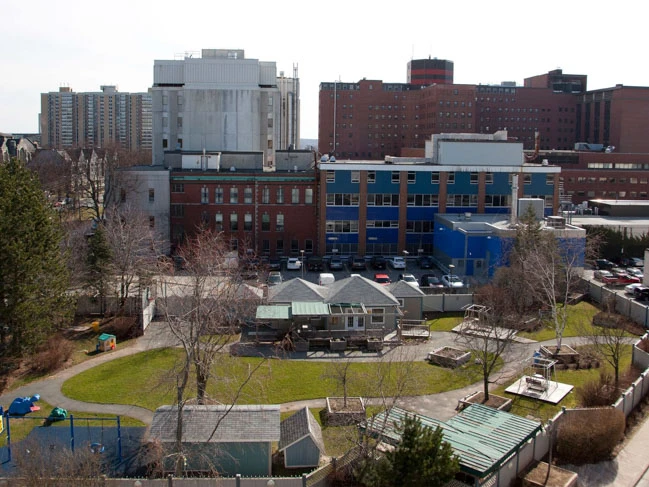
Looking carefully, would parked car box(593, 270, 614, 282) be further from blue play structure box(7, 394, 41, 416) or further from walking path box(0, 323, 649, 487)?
blue play structure box(7, 394, 41, 416)

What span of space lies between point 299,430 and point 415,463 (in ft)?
18.2

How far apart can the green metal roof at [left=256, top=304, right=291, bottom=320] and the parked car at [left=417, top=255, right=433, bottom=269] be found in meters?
21.2

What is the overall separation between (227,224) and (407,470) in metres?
43.1

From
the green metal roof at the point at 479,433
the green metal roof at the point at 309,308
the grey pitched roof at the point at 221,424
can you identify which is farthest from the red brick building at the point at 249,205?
the green metal roof at the point at 479,433

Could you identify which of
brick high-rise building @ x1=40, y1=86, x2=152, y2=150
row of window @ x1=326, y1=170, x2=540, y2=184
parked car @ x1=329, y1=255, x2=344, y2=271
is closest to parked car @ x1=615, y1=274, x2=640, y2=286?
row of window @ x1=326, y1=170, x2=540, y2=184

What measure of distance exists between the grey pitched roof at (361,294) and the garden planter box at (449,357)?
16.0 feet

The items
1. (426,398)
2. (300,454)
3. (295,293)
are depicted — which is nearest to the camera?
(300,454)

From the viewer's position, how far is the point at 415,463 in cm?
1814

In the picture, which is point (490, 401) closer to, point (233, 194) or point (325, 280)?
point (325, 280)

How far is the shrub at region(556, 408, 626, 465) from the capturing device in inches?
918

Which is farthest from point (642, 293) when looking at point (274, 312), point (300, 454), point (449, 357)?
point (300, 454)

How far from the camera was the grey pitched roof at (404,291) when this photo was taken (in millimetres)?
40188

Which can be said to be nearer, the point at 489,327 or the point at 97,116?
the point at 489,327

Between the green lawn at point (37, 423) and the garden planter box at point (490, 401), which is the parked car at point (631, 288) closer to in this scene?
the garden planter box at point (490, 401)
